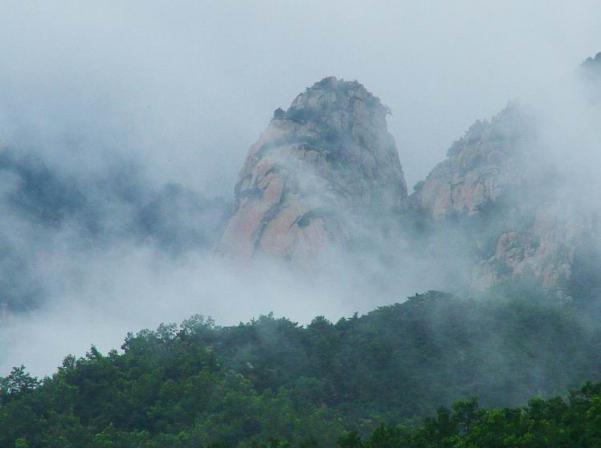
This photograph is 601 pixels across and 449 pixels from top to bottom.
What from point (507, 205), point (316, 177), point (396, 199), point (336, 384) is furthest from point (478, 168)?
point (336, 384)

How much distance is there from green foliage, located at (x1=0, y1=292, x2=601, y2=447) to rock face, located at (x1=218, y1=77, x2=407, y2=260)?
44.8 ft

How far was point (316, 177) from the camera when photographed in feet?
252

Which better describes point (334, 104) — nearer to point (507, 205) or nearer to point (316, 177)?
point (316, 177)

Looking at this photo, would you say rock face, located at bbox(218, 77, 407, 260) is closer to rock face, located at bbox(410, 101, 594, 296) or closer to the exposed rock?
the exposed rock

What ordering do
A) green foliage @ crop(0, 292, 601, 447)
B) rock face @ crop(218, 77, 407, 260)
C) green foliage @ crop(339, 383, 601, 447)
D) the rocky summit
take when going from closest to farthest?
green foliage @ crop(339, 383, 601, 447), green foliage @ crop(0, 292, 601, 447), the rocky summit, rock face @ crop(218, 77, 407, 260)

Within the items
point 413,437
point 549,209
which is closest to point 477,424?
point 413,437

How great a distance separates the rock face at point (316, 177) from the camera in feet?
244

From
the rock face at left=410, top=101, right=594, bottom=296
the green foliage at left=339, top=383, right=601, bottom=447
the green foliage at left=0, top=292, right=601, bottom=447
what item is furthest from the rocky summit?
the green foliage at left=339, top=383, right=601, bottom=447

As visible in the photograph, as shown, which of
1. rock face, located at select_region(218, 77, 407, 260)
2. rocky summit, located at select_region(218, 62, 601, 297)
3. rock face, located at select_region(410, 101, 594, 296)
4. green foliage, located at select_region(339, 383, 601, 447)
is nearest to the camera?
green foliage, located at select_region(339, 383, 601, 447)

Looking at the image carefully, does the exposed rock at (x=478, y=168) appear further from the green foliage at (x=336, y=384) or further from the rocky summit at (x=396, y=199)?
the green foliage at (x=336, y=384)

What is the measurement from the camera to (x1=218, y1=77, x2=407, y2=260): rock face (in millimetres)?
74500

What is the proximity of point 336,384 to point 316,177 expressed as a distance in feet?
87.7

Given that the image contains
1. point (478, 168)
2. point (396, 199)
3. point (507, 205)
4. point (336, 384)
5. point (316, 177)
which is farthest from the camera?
point (396, 199)

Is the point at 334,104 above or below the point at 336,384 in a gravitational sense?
above
